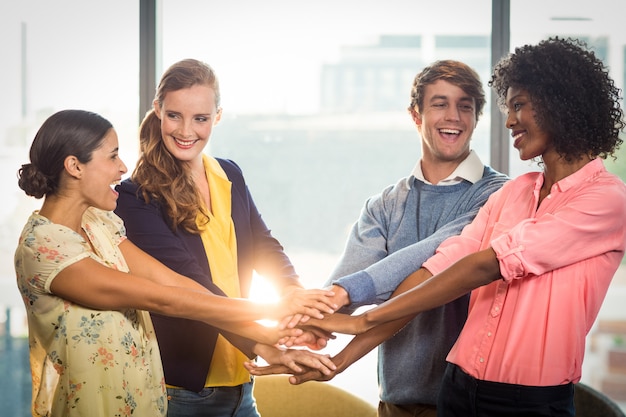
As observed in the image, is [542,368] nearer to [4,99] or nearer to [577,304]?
[577,304]

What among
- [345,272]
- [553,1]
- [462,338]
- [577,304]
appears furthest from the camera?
[553,1]

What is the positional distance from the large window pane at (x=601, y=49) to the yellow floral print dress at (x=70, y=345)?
7.47 ft

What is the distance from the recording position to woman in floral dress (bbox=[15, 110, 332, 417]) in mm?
1877

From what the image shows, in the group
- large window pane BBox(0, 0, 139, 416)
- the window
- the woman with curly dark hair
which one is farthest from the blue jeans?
large window pane BBox(0, 0, 139, 416)

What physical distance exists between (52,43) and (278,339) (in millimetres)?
2153

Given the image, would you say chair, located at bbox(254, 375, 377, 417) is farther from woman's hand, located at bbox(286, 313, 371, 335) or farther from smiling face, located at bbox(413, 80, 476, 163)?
smiling face, located at bbox(413, 80, 476, 163)

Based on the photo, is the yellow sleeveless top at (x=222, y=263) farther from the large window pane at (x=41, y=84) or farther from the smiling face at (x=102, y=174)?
the large window pane at (x=41, y=84)

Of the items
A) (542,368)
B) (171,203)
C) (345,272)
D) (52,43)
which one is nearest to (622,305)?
(345,272)

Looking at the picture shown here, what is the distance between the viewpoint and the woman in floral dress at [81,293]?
1.88m

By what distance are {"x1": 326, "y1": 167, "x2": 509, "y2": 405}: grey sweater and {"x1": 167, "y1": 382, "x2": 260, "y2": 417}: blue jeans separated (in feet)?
1.49

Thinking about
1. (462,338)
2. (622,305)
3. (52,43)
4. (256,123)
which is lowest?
(622,305)

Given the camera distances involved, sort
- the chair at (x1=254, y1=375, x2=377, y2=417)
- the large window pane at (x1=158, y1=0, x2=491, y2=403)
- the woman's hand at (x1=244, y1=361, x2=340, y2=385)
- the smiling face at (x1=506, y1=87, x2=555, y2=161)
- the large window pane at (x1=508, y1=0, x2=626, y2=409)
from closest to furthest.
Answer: the smiling face at (x1=506, y1=87, x2=555, y2=161)
the woman's hand at (x1=244, y1=361, x2=340, y2=385)
the chair at (x1=254, y1=375, x2=377, y2=417)
the large window pane at (x1=508, y1=0, x2=626, y2=409)
the large window pane at (x1=158, y1=0, x2=491, y2=403)

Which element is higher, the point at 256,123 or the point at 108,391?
the point at 256,123

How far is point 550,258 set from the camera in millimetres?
1807
